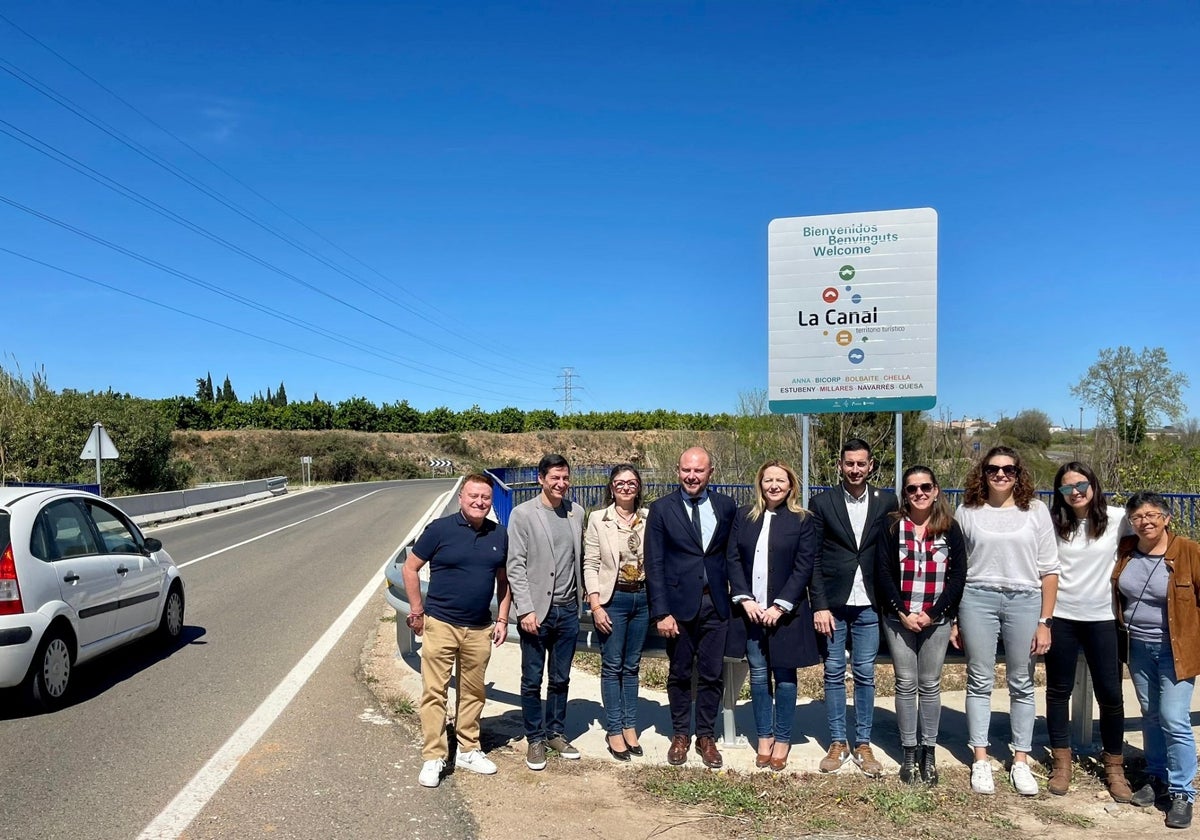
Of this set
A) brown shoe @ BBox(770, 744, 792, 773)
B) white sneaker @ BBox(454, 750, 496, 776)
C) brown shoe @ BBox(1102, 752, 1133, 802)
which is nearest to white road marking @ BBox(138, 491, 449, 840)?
white sneaker @ BBox(454, 750, 496, 776)

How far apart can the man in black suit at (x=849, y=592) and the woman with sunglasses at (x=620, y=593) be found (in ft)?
3.41

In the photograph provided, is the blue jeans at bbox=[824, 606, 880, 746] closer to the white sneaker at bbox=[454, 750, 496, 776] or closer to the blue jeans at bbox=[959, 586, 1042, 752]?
the blue jeans at bbox=[959, 586, 1042, 752]

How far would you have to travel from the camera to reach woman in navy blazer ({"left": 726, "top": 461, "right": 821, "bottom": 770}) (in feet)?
16.0

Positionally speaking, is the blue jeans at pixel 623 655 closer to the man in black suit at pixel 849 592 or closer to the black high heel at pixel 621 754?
the black high heel at pixel 621 754

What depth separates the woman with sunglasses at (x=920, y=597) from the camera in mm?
4672

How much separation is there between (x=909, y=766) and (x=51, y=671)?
578cm

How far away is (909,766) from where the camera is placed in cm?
479

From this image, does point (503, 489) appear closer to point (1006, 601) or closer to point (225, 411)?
point (1006, 601)

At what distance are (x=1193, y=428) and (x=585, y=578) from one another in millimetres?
30824

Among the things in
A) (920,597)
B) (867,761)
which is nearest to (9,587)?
(867,761)

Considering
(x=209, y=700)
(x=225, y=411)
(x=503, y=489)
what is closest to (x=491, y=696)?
(x=209, y=700)

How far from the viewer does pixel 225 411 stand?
83562 millimetres

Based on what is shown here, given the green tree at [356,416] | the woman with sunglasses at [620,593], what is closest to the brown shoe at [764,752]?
the woman with sunglasses at [620,593]

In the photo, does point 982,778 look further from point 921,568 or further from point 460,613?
point 460,613
